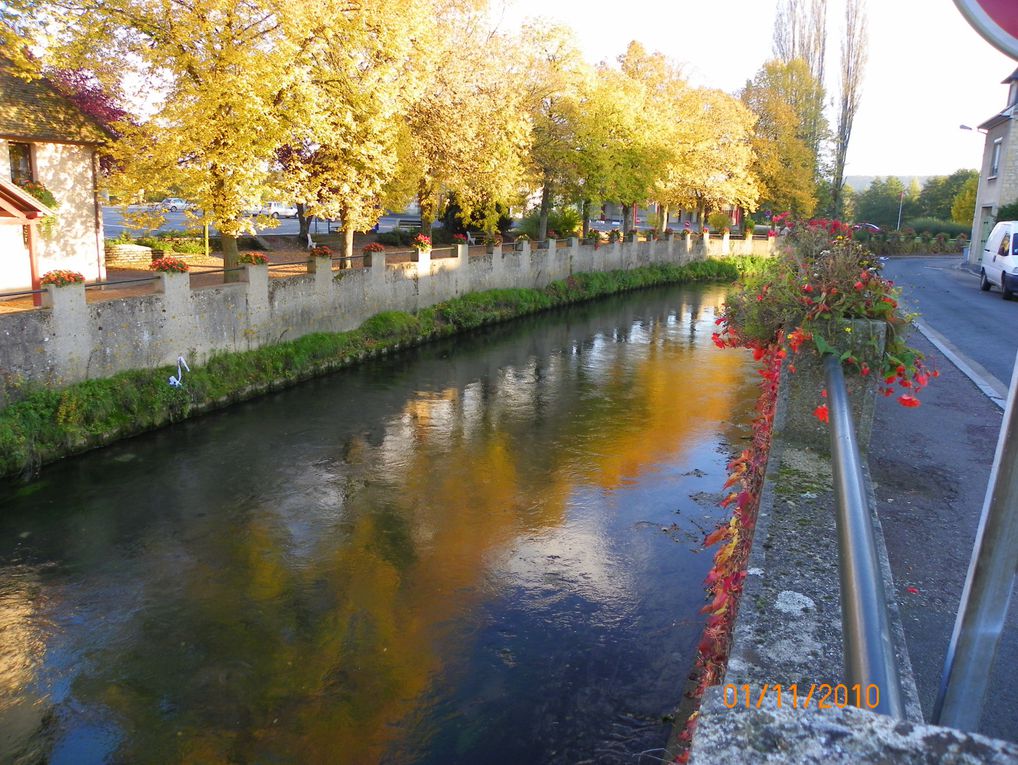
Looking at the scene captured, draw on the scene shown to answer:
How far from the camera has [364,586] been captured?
811 cm

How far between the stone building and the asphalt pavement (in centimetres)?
2640

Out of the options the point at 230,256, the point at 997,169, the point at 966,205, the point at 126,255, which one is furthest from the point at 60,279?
the point at 966,205

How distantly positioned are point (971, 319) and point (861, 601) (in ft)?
60.5

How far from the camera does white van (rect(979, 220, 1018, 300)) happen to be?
21.1m

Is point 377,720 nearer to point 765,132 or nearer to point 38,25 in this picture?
point 38,25

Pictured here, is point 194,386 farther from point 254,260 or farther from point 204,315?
Answer: point 254,260

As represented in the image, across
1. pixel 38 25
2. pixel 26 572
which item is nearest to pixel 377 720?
pixel 26 572

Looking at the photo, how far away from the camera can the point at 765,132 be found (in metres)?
47.4

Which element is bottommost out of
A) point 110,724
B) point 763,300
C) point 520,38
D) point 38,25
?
point 110,724

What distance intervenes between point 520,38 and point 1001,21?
29.0 metres

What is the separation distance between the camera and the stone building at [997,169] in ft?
104
